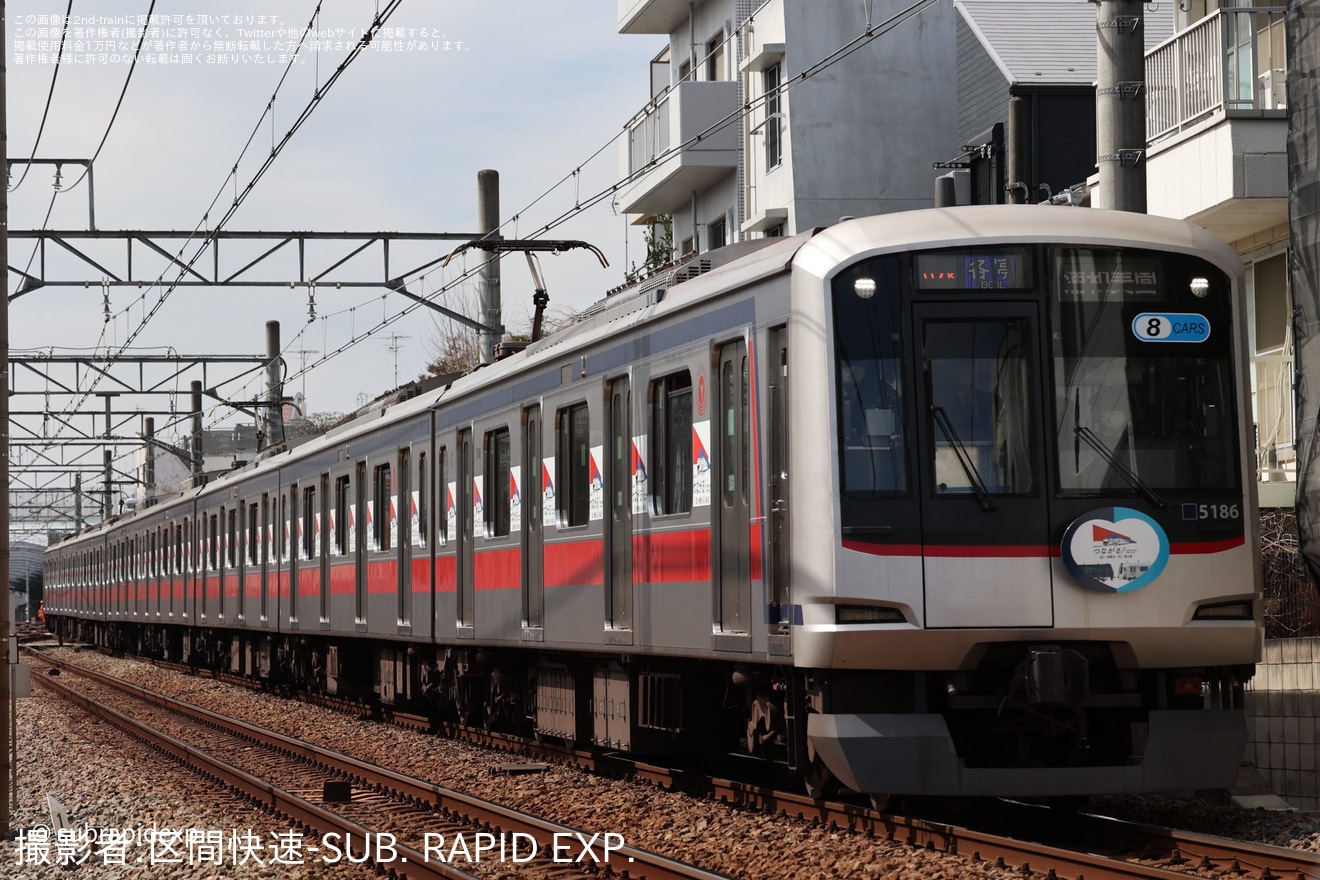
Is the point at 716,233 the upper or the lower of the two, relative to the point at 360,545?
upper

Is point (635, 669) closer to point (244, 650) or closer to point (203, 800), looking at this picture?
point (203, 800)

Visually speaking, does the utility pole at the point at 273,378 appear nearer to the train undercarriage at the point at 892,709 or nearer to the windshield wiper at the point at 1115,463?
the train undercarriage at the point at 892,709

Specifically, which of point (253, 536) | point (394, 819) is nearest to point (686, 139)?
point (253, 536)

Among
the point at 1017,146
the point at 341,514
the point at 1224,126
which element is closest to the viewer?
the point at 1017,146

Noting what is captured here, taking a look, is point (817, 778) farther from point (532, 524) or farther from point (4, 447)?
point (4, 447)

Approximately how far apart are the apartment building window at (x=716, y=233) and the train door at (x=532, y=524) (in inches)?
604

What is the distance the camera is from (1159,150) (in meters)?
15.4

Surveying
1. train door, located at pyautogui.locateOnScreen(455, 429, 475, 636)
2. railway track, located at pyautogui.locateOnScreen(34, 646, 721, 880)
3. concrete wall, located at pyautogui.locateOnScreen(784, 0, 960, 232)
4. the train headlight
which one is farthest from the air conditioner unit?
concrete wall, located at pyautogui.locateOnScreen(784, 0, 960, 232)

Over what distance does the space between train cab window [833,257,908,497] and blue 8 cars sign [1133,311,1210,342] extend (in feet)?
3.98

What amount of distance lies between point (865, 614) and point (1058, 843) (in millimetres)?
1446

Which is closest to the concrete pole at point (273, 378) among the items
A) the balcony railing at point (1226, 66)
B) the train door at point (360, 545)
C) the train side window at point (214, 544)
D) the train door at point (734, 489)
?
the train side window at point (214, 544)

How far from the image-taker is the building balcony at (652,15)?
28.8 metres

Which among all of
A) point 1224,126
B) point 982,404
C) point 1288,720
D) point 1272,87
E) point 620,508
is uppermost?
point 1272,87

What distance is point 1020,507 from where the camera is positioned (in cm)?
847
